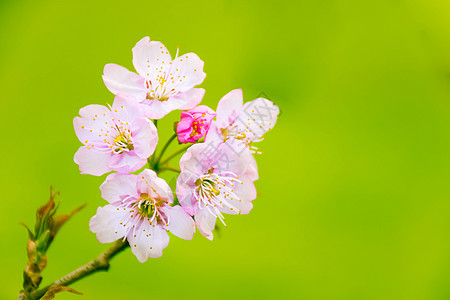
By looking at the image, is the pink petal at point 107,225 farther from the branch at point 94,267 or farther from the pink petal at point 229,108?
the pink petal at point 229,108

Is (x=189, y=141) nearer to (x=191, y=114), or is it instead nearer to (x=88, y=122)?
(x=191, y=114)

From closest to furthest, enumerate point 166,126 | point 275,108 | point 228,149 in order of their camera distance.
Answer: point 228,149, point 275,108, point 166,126

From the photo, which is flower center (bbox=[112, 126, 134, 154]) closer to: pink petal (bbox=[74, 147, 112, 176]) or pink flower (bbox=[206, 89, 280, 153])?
pink petal (bbox=[74, 147, 112, 176])

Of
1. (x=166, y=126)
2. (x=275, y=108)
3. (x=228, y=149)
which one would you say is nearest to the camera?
(x=228, y=149)

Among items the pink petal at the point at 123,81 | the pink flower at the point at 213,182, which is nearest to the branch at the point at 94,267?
the pink flower at the point at 213,182

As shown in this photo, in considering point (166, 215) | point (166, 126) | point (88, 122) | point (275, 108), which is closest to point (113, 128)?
point (88, 122)

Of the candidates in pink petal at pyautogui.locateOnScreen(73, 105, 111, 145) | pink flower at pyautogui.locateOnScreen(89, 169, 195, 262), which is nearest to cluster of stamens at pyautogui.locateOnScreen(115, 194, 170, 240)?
pink flower at pyautogui.locateOnScreen(89, 169, 195, 262)
